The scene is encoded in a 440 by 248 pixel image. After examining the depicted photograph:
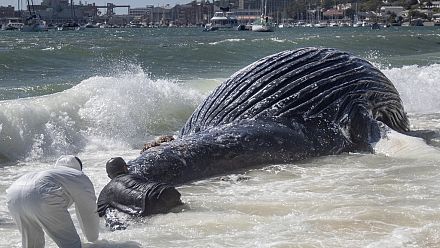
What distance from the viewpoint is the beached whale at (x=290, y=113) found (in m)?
7.59

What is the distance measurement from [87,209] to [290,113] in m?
3.52

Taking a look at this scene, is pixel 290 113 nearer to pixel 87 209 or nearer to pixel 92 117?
pixel 87 209

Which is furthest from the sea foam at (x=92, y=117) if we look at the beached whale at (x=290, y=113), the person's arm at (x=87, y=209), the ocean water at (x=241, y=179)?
the person's arm at (x=87, y=209)

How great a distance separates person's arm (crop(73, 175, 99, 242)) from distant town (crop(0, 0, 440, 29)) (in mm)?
132026

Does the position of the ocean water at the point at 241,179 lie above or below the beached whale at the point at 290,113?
below

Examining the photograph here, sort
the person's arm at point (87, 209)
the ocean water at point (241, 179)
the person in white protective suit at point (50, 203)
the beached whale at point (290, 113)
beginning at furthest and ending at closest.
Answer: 1. the beached whale at point (290, 113)
2. the ocean water at point (241, 179)
3. the person's arm at point (87, 209)
4. the person in white protective suit at point (50, 203)

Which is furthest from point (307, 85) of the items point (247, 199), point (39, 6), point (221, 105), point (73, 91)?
point (39, 6)

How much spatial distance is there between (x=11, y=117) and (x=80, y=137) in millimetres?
1120

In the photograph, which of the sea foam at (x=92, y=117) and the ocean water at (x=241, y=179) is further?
the sea foam at (x=92, y=117)

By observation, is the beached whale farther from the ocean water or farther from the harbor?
the ocean water

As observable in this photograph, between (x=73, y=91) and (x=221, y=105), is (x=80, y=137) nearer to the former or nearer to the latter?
(x=73, y=91)

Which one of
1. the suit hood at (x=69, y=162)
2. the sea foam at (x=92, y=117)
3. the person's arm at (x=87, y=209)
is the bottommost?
the sea foam at (x=92, y=117)

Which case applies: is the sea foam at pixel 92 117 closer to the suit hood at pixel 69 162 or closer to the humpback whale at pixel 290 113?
the humpback whale at pixel 290 113

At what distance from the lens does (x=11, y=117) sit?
1191 centimetres
